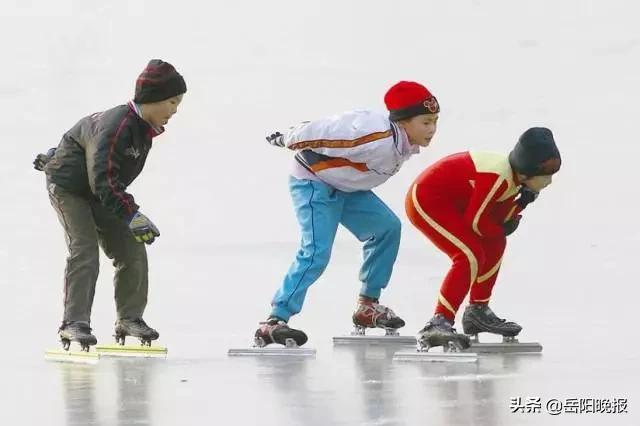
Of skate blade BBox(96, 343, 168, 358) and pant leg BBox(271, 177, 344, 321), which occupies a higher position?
pant leg BBox(271, 177, 344, 321)

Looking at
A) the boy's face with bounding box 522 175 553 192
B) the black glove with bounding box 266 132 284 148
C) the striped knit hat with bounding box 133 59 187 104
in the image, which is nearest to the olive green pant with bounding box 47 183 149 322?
the striped knit hat with bounding box 133 59 187 104

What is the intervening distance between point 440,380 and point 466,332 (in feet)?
5.13

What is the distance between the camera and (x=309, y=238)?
703 cm

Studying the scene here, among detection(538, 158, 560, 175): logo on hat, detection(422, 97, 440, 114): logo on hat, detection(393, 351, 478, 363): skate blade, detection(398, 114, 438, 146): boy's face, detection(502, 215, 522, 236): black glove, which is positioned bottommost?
detection(393, 351, 478, 363): skate blade

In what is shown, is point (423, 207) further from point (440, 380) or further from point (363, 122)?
point (440, 380)

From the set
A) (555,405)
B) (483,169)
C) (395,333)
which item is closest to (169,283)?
(395,333)

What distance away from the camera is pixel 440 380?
18.3ft

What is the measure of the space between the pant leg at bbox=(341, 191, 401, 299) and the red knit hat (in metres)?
0.53

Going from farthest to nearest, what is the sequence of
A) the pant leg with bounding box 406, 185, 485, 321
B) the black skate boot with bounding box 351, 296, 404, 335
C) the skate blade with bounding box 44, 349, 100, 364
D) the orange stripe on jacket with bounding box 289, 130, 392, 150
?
the black skate boot with bounding box 351, 296, 404, 335, the orange stripe on jacket with bounding box 289, 130, 392, 150, the pant leg with bounding box 406, 185, 485, 321, the skate blade with bounding box 44, 349, 100, 364

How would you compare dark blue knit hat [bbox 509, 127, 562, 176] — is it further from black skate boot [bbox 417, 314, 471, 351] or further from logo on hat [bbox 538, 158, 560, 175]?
black skate boot [bbox 417, 314, 471, 351]

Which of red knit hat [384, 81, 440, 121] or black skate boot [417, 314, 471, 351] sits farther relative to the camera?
red knit hat [384, 81, 440, 121]

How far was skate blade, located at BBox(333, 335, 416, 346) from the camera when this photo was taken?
23.9ft

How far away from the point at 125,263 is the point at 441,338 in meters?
1.43

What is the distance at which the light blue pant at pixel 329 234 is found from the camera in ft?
22.8
